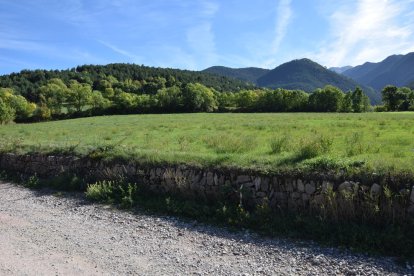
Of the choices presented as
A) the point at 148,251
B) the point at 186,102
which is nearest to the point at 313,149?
the point at 148,251

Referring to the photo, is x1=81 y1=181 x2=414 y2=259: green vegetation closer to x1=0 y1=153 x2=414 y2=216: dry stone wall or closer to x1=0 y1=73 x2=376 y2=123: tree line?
x1=0 y1=153 x2=414 y2=216: dry stone wall

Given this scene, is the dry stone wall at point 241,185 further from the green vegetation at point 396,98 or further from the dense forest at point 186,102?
the green vegetation at point 396,98

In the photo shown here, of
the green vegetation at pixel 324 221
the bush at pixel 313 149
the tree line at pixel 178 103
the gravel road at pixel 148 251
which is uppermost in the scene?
the tree line at pixel 178 103

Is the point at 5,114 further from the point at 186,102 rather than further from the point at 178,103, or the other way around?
the point at 186,102

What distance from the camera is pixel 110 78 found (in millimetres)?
159375

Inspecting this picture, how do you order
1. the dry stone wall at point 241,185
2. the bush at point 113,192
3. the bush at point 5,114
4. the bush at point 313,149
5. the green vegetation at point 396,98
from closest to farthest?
1. the dry stone wall at point 241,185
2. the bush at point 313,149
3. the bush at point 113,192
4. the bush at point 5,114
5. the green vegetation at point 396,98

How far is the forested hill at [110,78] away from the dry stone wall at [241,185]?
395 feet

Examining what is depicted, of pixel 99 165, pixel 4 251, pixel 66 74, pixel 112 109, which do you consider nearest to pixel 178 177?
pixel 99 165

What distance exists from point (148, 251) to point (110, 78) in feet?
526

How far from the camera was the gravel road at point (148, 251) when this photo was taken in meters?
6.88

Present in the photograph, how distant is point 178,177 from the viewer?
11.2 meters

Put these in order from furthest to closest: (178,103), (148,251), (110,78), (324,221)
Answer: (110,78) → (178,103) → (324,221) → (148,251)

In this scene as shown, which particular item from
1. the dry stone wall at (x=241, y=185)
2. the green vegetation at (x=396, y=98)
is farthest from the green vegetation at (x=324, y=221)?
the green vegetation at (x=396, y=98)

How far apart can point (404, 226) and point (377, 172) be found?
1.45 metres
